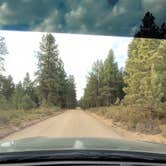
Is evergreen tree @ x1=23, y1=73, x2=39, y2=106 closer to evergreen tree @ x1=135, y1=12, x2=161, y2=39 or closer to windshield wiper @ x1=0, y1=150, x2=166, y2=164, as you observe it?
evergreen tree @ x1=135, y1=12, x2=161, y2=39

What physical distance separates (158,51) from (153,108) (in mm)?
2075

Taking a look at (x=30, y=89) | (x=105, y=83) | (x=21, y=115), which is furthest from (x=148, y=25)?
(x=30, y=89)

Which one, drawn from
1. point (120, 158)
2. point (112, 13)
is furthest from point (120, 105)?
point (120, 158)

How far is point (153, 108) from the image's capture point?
18.2 m

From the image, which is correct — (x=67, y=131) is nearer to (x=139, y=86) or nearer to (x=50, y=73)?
(x=139, y=86)

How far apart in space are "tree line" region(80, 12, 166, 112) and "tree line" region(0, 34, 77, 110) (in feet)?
7.81

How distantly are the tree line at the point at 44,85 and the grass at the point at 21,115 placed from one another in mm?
315

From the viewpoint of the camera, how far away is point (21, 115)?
1977 cm

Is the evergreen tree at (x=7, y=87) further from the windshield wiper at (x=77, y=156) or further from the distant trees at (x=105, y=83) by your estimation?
the windshield wiper at (x=77, y=156)

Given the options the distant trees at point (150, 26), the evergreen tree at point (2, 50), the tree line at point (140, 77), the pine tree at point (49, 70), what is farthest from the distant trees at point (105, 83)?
the distant trees at point (150, 26)

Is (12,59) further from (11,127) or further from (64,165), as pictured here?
(64,165)

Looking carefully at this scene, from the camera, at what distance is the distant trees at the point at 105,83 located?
2141 centimetres

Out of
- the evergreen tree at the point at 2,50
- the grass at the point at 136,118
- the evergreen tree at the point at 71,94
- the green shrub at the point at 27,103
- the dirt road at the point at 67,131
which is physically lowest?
the dirt road at the point at 67,131

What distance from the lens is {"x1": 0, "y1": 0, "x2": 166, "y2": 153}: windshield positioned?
8891 mm
